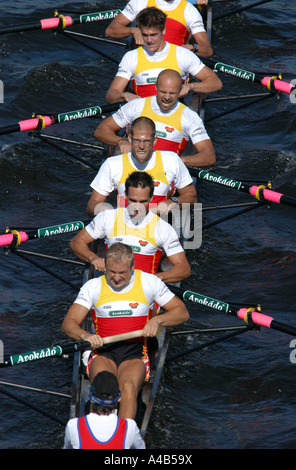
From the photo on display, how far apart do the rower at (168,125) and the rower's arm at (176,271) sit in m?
1.75

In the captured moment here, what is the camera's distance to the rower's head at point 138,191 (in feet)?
28.7

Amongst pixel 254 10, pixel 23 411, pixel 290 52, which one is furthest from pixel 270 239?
pixel 254 10

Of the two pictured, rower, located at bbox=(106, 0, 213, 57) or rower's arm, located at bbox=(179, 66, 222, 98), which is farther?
rower, located at bbox=(106, 0, 213, 57)

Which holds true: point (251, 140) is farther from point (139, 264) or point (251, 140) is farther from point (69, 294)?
point (139, 264)

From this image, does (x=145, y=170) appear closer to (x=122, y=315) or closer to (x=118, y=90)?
(x=122, y=315)

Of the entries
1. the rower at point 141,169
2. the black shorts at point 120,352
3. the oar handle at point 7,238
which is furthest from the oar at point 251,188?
the black shorts at point 120,352

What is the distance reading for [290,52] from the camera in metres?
17.9

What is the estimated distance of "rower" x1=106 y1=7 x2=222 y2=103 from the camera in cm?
1138

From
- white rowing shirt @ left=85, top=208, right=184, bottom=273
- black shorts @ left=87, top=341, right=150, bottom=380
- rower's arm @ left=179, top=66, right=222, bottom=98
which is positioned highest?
rower's arm @ left=179, top=66, right=222, bottom=98

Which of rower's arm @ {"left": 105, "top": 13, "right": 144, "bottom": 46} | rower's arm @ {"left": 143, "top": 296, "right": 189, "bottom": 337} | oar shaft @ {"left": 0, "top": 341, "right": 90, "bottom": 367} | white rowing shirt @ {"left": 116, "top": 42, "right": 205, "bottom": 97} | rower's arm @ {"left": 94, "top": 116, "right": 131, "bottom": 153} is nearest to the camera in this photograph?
oar shaft @ {"left": 0, "top": 341, "right": 90, "bottom": 367}

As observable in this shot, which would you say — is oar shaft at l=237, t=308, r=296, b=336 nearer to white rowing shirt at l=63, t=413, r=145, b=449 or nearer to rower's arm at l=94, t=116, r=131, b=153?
white rowing shirt at l=63, t=413, r=145, b=449

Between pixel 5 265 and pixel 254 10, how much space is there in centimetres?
979

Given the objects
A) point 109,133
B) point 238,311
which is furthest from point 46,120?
point 238,311

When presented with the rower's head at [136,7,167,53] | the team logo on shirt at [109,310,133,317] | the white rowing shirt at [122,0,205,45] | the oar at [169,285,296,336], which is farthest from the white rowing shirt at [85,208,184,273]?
the white rowing shirt at [122,0,205,45]
